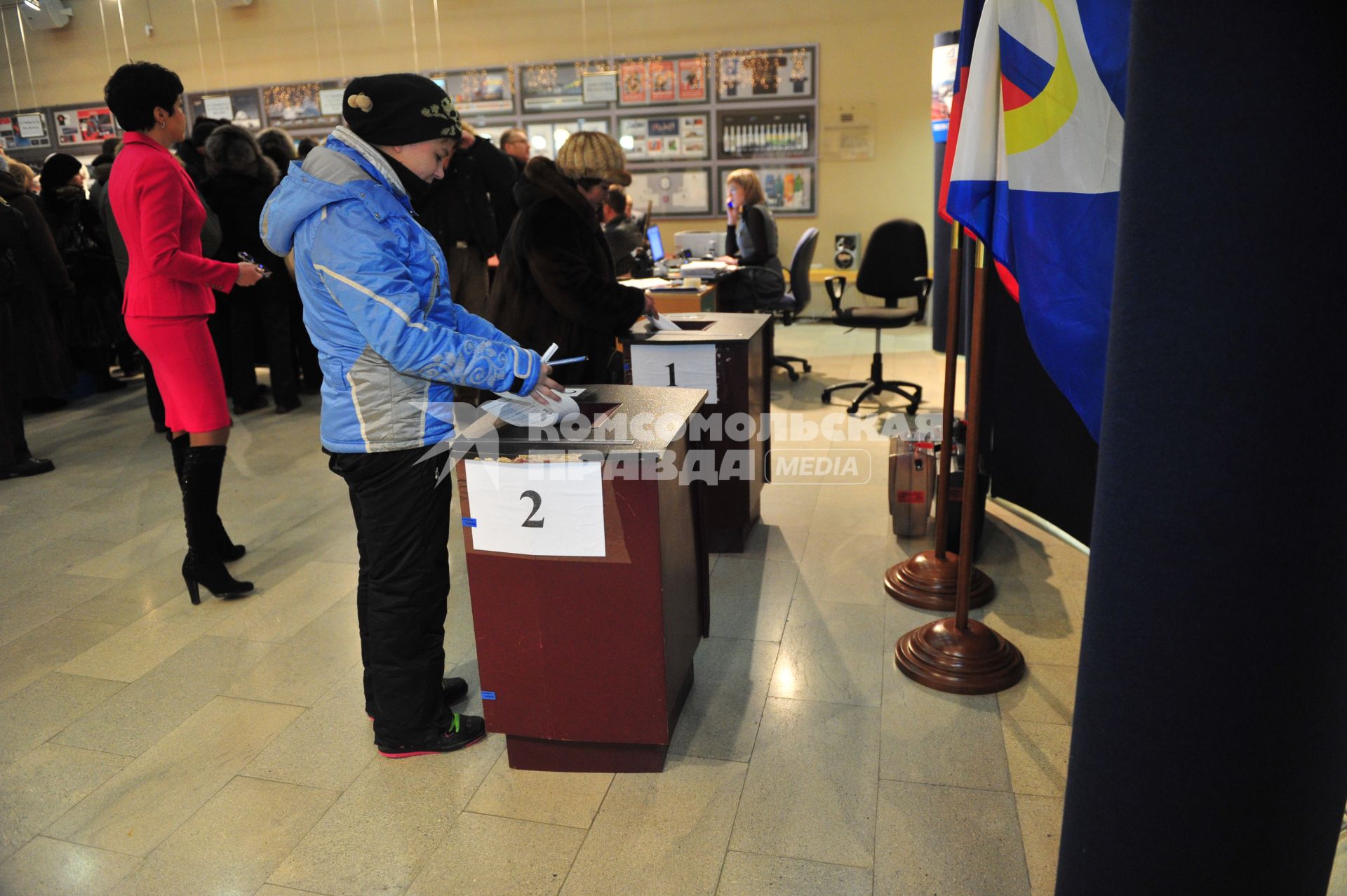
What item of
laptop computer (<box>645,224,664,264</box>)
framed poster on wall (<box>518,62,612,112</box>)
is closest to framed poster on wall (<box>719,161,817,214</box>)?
framed poster on wall (<box>518,62,612,112</box>)

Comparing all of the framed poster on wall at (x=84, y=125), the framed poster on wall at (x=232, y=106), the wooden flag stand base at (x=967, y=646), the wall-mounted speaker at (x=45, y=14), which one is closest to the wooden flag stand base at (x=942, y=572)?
the wooden flag stand base at (x=967, y=646)

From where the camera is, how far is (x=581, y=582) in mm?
2049

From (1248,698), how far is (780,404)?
15.3 feet

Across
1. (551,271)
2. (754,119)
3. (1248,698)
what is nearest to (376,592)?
(551,271)

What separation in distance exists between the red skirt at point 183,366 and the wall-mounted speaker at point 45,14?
370 inches

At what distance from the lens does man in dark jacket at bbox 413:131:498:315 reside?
569cm

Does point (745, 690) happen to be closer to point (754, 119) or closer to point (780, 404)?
point (780, 404)

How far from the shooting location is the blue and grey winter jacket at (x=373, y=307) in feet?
6.12

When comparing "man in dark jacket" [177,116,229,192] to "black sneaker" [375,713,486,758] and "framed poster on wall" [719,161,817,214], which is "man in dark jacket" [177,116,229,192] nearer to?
"black sneaker" [375,713,486,758]

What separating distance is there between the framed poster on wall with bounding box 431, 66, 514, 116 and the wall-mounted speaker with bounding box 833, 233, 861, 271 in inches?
143

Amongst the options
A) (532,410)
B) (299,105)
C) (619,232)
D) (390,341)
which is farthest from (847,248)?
(390,341)

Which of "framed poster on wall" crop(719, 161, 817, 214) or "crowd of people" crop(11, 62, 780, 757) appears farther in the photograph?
"framed poster on wall" crop(719, 161, 817, 214)

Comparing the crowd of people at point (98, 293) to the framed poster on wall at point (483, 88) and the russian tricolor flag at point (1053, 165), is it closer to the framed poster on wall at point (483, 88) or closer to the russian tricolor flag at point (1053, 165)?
the framed poster on wall at point (483, 88)

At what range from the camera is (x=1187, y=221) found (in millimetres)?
1142
